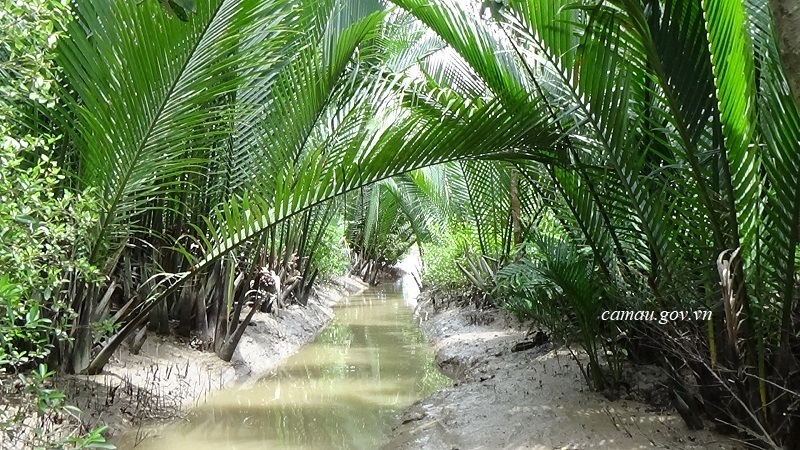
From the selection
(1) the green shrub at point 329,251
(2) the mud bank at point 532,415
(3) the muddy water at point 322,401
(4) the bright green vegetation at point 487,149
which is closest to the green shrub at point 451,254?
(3) the muddy water at point 322,401

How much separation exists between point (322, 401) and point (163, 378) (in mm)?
1184

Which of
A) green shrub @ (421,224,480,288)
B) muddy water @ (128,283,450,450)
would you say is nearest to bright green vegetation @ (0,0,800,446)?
muddy water @ (128,283,450,450)

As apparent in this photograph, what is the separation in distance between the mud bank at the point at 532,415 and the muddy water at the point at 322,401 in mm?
349

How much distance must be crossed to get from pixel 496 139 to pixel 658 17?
78 cm

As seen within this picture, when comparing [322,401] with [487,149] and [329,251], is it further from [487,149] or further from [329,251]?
[329,251]

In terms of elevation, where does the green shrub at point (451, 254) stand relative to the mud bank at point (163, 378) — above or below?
above

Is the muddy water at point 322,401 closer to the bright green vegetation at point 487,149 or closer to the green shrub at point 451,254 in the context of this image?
the bright green vegetation at point 487,149

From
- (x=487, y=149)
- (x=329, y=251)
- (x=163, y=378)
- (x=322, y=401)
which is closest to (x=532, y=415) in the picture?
(x=487, y=149)

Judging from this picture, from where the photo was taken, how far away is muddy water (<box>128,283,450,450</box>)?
353 centimetres

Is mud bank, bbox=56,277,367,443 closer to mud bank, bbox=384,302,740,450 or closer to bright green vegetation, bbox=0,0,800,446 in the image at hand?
bright green vegetation, bbox=0,0,800,446

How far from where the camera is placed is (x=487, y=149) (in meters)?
2.57

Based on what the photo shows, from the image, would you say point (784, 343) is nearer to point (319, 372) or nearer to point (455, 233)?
point (319, 372)

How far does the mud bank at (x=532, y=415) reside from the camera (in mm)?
2529

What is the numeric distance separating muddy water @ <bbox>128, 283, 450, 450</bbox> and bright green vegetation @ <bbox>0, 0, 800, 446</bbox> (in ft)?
2.80
